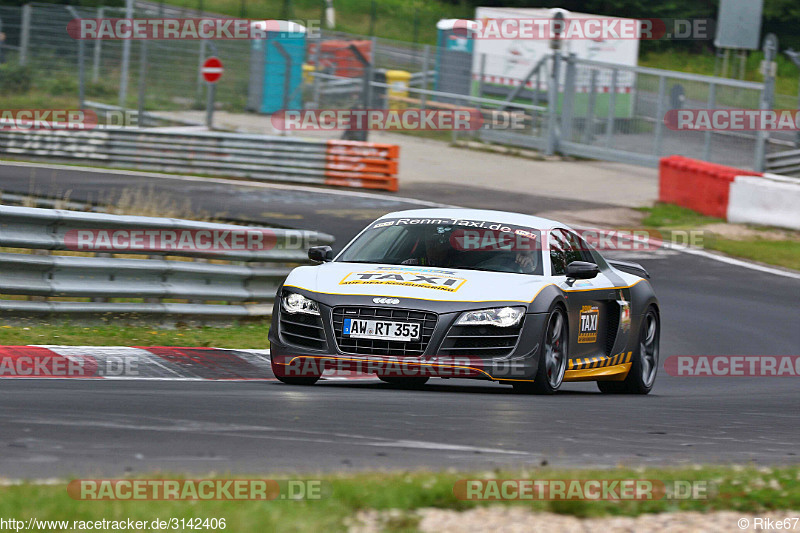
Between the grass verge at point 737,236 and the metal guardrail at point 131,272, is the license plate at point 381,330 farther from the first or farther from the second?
the grass verge at point 737,236

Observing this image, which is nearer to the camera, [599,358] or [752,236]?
[599,358]

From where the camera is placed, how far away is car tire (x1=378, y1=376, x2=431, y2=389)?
9.60 metres

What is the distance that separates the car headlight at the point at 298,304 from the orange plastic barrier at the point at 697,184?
15623 millimetres

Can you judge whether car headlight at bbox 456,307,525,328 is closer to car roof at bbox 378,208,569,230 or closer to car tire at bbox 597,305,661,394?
car roof at bbox 378,208,569,230

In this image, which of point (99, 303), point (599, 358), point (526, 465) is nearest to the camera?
point (526, 465)

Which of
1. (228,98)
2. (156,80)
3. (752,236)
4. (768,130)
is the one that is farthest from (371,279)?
(228,98)

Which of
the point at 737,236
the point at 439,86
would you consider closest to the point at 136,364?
the point at 737,236

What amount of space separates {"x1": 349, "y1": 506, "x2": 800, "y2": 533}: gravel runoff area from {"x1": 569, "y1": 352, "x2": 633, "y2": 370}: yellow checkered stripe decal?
15.1 ft

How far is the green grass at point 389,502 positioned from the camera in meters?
4.51

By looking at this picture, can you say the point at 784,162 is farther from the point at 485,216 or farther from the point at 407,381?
the point at 407,381

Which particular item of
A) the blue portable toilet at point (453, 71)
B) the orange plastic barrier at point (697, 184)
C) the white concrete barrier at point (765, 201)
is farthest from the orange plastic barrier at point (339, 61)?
the white concrete barrier at point (765, 201)

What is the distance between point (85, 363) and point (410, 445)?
387 centimetres

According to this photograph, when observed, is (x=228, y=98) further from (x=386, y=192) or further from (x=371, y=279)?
(x=371, y=279)

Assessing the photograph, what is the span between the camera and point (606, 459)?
6.42 metres
